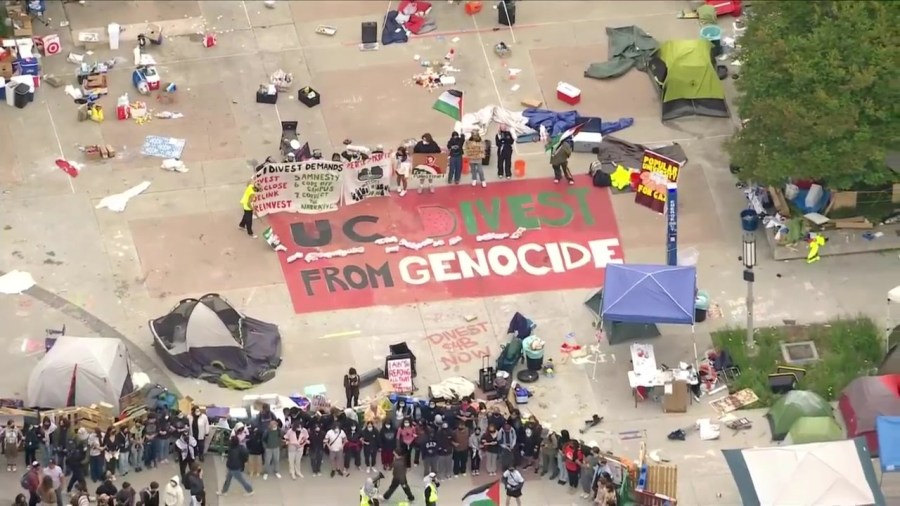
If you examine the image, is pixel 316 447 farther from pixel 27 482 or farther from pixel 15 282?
pixel 15 282

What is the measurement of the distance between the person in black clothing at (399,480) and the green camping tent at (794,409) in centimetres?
712

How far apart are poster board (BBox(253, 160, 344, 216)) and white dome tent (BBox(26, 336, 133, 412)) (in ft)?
21.1

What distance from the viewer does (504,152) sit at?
4397cm

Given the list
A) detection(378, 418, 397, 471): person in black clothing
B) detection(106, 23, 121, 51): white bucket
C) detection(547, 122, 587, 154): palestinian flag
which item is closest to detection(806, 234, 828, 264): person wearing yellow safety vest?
detection(547, 122, 587, 154): palestinian flag

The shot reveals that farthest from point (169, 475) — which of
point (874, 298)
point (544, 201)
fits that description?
point (874, 298)

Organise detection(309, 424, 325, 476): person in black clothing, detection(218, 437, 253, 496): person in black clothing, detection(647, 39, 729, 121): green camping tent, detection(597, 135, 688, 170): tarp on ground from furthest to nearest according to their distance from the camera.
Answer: detection(647, 39, 729, 121): green camping tent
detection(597, 135, 688, 170): tarp on ground
detection(309, 424, 325, 476): person in black clothing
detection(218, 437, 253, 496): person in black clothing

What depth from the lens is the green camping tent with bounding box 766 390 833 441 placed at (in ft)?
123

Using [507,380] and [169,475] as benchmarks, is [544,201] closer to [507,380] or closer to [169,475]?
[507,380]

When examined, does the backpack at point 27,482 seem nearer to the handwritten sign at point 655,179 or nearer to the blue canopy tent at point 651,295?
the blue canopy tent at point 651,295

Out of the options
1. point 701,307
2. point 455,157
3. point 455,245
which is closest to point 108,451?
point 455,245

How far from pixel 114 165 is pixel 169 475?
395 inches

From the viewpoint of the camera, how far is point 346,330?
132 feet

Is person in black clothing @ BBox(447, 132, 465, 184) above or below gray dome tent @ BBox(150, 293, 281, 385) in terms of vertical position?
above

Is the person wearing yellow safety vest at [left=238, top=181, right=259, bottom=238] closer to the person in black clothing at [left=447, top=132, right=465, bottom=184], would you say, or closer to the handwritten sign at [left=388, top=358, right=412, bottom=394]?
the person in black clothing at [left=447, top=132, right=465, bottom=184]
